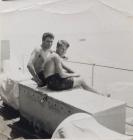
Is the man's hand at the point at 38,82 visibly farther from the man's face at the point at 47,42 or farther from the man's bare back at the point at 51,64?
the man's face at the point at 47,42

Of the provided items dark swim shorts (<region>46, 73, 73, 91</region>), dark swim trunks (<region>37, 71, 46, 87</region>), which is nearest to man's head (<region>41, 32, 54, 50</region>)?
dark swim trunks (<region>37, 71, 46, 87</region>)

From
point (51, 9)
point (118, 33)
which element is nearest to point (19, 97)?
point (51, 9)

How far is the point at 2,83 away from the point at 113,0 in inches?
86.0

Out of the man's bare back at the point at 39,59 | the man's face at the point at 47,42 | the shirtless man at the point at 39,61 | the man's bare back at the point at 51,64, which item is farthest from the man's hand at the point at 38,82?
the man's face at the point at 47,42

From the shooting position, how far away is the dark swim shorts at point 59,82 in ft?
11.0

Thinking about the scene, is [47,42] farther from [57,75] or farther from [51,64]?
[57,75]

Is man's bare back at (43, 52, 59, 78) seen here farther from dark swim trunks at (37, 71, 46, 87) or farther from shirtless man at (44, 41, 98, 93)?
dark swim trunks at (37, 71, 46, 87)

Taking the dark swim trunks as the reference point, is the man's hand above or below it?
below

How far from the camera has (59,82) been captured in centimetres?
335

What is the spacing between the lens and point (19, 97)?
3.84m

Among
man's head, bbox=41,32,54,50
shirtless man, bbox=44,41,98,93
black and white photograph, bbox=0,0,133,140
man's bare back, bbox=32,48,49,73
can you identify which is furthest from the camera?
man's bare back, bbox=32,48,49,73

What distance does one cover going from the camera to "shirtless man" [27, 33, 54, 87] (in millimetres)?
3557

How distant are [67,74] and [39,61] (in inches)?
19.9

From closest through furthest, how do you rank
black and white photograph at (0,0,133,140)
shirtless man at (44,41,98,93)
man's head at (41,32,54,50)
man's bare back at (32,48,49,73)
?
black and white photograph at (0,0,133,140), shirtless man at (44,41,98,93), man's head at (41,32,54,50), man's bare back at (32,48,49,73)
